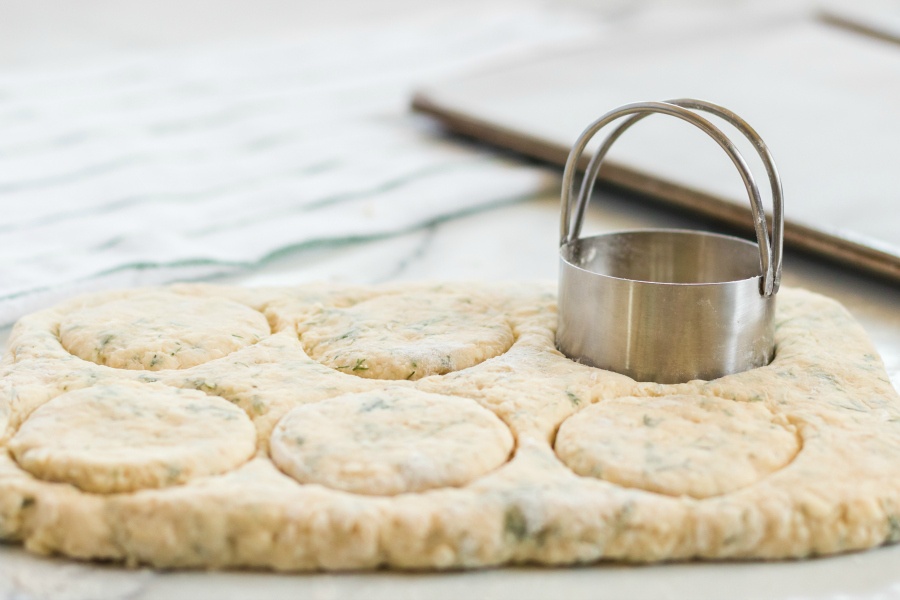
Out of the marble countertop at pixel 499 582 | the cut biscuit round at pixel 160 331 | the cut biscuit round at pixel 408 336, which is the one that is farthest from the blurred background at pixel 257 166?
the marble countertop at pixel 499 582

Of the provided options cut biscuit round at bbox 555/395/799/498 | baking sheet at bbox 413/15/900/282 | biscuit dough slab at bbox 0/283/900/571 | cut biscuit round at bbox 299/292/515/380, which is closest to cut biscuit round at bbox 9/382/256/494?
biscuit dough slab at bbox 0/283/900/571

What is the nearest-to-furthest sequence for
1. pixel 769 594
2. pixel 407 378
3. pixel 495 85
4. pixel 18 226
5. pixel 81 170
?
pixel 769 594 → pixel 407 378 → pixel 18 226 → pixel 81 170 → pixel 495 85

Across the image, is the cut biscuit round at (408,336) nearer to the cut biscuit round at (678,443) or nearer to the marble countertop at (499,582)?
the cut biscuit round at (678,443)

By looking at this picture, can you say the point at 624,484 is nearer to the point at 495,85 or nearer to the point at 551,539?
the point at 551,539

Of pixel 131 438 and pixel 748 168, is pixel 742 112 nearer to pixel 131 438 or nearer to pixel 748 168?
pixel 748 168

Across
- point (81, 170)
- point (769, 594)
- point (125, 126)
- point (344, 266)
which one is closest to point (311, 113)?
point (125, 126)

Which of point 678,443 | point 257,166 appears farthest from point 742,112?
point 678,443

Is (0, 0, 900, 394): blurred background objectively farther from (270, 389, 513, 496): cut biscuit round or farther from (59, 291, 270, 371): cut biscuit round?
(270, 389, 513, 496): cut biscuit round
